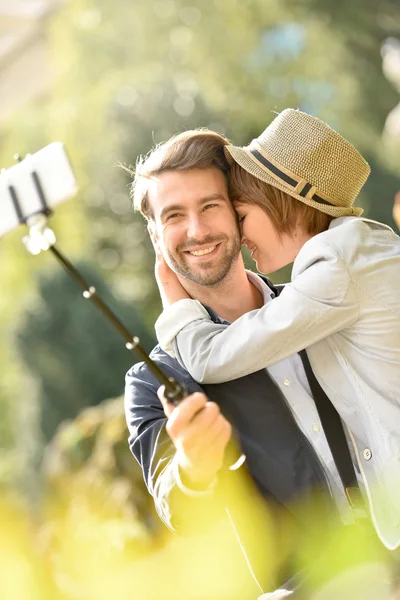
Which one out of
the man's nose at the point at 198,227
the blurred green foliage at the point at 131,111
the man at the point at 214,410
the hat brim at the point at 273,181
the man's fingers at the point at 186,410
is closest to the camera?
the man's fingers at the point at 186,410

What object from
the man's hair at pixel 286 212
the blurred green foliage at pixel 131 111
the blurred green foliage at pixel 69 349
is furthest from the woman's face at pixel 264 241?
the blurred green foliage at pixel 69 349

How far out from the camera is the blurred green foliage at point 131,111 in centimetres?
531

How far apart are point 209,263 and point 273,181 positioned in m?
0.28

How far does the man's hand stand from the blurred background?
3.71 m

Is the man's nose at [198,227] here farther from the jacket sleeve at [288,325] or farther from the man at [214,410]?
the jacket sleeve at [288,325]

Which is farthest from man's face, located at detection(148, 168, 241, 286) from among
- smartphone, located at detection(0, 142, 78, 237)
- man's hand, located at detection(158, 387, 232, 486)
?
smartphone, located at detection(0, 142, 78, 237)

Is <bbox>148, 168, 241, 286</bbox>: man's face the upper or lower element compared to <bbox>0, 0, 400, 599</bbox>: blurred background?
lower

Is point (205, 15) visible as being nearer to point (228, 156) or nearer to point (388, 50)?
point (388, 50)

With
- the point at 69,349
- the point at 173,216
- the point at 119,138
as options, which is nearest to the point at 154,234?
the point at 173,216

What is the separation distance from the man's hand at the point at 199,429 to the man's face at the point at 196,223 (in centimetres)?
61

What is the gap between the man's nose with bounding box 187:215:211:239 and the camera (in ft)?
5.65

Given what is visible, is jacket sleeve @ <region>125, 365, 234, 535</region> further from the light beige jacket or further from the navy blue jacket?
the light beige jacket

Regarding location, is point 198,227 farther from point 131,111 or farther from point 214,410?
point 131,111

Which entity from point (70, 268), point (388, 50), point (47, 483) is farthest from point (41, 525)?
point (70, 268)
